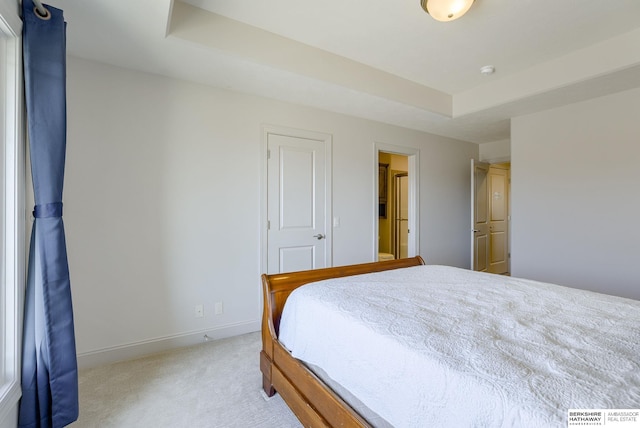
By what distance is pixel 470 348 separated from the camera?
1.01 meters

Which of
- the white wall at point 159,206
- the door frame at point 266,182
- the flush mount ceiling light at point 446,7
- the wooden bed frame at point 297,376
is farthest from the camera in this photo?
the door frame at point 266,182

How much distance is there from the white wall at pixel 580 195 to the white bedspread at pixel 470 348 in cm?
190

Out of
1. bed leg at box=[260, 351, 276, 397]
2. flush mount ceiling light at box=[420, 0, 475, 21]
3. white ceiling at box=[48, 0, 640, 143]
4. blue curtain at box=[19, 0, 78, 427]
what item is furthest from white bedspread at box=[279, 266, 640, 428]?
white ceiling at box=[48, 0, 640, 143]

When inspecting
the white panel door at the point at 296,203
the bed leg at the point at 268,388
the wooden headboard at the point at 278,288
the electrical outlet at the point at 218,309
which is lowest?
the bed leg at the point at 268,388

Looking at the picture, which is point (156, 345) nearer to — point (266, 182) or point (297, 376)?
point (297, 376)

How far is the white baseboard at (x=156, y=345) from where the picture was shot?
229 cm

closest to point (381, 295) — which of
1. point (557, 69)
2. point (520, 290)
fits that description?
point (520, 290)

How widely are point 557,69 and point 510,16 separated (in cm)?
108

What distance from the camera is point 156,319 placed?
2.52 metres

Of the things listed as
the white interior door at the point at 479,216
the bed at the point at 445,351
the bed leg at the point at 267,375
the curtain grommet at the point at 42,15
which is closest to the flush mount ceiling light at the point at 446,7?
the bed at the point at 445,351

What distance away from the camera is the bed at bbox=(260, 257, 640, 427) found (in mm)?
803

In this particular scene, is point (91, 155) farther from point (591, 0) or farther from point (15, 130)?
point (591, 0)

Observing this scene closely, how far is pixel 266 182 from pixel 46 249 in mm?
1875

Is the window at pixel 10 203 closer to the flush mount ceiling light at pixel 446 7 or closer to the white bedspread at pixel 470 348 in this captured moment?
the white bedspread at pixel 470 348
